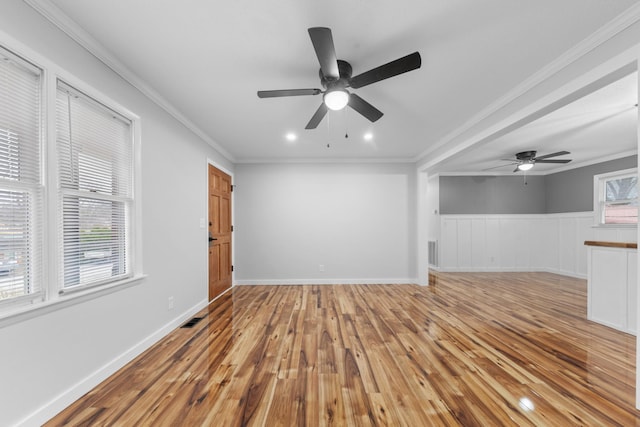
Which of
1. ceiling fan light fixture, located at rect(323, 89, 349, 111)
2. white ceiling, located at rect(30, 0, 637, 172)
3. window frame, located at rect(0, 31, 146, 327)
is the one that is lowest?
window frame, located at rect(0, 31, 146, 327)

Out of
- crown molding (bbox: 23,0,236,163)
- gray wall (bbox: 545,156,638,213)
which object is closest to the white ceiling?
crown molding (bbox: 23,0,236,163)

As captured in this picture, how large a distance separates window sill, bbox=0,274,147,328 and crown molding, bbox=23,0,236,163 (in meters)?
1.72

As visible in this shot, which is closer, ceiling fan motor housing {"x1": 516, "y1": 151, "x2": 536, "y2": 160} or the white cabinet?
the white cabinet

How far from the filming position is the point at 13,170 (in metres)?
1.41

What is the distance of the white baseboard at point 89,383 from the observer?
148 centimetres

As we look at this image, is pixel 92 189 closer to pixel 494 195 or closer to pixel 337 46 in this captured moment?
pixel 337 46

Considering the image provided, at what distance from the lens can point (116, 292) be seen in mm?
2098

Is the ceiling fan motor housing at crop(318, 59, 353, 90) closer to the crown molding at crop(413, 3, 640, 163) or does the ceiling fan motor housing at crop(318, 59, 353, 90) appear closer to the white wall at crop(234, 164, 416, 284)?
the crown molding at crop(413, 3, 640, 163)

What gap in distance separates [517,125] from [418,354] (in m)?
2.46

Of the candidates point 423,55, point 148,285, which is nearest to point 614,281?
point 423,55

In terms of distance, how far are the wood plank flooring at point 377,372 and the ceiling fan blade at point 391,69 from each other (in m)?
2.19

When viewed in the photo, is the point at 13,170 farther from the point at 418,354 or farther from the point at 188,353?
the point at 418,354

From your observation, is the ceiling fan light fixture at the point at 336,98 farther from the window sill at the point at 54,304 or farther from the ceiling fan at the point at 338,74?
the window sill at the point at 54,304

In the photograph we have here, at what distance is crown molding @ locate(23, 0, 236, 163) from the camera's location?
→ 5.08 ft
